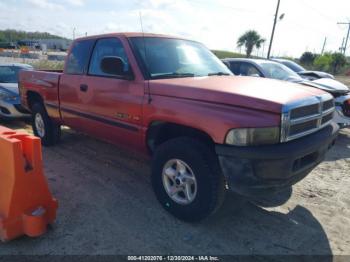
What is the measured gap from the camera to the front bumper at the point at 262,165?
8.51ft

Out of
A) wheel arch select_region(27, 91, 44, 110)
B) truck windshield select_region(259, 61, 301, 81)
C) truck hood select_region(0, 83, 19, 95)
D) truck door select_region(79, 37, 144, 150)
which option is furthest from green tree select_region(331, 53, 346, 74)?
truck door select_region(79, 37, 144, 150)

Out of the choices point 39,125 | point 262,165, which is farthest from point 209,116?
point 39,125

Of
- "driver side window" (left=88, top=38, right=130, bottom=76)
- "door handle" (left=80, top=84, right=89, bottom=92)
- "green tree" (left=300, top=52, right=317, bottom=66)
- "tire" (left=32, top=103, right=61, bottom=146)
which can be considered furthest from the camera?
"green tree" (left=300, top=52, right=317, bottom=66)

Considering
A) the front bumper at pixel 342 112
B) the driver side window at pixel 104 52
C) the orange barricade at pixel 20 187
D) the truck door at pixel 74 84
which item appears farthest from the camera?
the front bumper at pixel 342 112

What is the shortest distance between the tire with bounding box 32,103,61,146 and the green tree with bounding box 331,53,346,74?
44531 mm

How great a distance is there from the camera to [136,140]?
3736mm

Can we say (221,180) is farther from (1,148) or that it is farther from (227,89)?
(1,148)

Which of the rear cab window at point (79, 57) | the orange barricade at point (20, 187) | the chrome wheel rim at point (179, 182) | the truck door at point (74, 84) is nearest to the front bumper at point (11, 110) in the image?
the truck door at point (74, 84)

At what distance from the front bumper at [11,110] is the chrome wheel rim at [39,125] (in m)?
1.66

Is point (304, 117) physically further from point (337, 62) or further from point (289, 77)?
point (337, 62)

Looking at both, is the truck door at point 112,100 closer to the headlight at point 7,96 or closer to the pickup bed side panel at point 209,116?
the pickup bed side panel at point 209,116

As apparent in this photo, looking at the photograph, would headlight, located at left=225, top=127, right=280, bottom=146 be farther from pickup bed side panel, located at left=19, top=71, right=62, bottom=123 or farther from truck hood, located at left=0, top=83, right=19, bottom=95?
truck hood, located at left=0, top=83, right=19, bottom=95

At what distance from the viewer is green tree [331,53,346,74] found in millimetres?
41969

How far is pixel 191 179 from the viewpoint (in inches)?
123
